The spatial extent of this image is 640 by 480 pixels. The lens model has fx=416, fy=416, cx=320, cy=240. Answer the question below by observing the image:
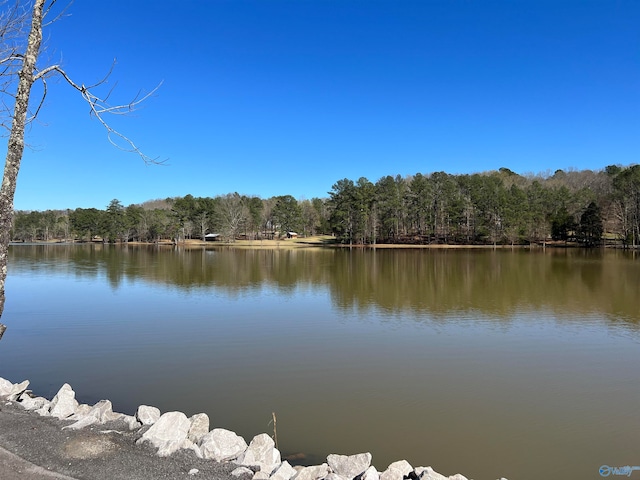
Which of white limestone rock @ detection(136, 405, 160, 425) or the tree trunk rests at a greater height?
the tree trunk

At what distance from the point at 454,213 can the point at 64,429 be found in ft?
238

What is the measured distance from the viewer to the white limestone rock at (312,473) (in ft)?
13.1

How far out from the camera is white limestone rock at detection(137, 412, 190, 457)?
4270 mm

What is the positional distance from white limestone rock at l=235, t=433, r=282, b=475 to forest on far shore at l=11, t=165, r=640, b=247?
66735 mm

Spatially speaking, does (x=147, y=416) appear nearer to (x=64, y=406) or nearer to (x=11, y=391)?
(x=64, y=406)

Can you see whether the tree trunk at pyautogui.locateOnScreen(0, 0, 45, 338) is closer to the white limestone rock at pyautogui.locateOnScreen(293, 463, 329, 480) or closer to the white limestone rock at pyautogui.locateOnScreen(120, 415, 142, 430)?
the white limestone rock at pyautogui.locateOnScreen(120, 415, 142, 430)

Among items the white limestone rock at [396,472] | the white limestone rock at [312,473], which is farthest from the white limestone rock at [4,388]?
the white limestone rock at [396,472]

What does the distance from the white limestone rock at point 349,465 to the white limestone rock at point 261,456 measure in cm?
58

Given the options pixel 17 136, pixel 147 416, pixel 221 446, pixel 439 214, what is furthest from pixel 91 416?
pixel 439 214

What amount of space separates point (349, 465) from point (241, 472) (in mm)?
1097

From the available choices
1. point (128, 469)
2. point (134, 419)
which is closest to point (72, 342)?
point (134, 419)

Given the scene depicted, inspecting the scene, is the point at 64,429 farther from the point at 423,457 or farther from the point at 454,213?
the point at 454,213

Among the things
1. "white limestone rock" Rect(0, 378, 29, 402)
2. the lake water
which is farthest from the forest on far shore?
"white limestone rock" Rect(0, 378, 29, 402)

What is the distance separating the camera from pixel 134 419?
5039mm
